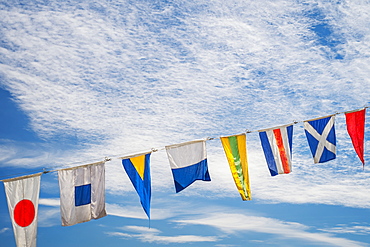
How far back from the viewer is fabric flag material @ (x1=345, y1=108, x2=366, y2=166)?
12094 mm

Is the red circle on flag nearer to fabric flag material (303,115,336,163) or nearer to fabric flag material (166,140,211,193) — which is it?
fabric flag material (166,140,211,193)

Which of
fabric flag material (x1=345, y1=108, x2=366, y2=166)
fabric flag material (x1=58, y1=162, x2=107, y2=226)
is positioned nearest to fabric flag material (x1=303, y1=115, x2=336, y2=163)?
fabric flag material (x1=345, y1=108, x2=366, y2=166)

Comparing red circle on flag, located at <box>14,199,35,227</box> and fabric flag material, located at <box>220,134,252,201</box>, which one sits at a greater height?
fabric flag material, located at <box>220,134,252,201</box>

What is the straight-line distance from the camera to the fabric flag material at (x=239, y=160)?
11.7m

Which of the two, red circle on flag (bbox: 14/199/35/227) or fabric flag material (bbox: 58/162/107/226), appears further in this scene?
fabric flag material (bbox: 58/162/107/226)

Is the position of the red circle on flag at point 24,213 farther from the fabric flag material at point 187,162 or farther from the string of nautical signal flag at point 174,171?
the fabric flag material at point 187,162

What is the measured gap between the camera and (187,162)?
448 inches

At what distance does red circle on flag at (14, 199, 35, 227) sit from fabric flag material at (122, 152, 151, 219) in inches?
107

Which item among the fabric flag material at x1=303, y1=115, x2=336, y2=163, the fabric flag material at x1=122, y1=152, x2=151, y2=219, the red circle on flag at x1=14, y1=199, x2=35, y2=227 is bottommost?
the red circle on flag at x1=14, y1=199, x2=35, y2=227

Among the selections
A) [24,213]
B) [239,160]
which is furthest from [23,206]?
[239,160]

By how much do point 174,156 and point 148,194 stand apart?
136cm

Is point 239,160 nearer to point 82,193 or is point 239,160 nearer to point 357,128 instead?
point 357,128

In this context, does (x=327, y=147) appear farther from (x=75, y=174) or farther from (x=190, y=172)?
(x=75, y=174)

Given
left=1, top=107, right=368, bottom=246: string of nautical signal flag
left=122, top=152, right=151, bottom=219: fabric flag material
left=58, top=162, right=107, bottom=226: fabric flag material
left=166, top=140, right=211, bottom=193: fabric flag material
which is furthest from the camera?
left=166, top=140, right=211, bottom=193: fabric flag material
